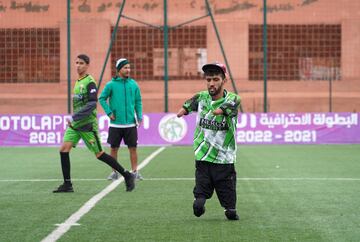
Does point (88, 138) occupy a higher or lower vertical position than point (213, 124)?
lower

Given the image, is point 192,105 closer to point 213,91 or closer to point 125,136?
point 213,91

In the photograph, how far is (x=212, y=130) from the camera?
8828mm

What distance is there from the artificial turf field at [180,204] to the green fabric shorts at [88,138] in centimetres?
55

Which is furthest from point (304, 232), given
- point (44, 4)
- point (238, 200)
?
point (44, 4)

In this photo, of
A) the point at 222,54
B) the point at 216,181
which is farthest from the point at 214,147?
the point at 222,54

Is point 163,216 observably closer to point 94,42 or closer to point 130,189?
point 130,189

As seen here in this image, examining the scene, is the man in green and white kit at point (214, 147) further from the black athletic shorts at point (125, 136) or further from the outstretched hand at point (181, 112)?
the black athletic shorts at point (125, 136)

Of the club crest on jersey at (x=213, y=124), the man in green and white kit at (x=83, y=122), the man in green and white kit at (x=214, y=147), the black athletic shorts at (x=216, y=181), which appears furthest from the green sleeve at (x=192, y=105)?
the man in green and white kit at (x=83, y=122)

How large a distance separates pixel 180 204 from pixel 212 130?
1.51m

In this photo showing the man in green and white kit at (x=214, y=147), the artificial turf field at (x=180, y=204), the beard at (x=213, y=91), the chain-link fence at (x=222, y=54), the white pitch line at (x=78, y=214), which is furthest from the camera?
the chain-link fence at (x=222, y=54)

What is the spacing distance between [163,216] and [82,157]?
1067cm

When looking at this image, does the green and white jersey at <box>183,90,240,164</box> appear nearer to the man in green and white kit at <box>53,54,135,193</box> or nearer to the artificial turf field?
the artificial turf field

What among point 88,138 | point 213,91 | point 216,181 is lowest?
point 216,181

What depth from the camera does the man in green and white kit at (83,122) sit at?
1162 centimetres
